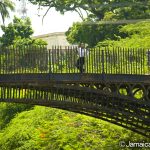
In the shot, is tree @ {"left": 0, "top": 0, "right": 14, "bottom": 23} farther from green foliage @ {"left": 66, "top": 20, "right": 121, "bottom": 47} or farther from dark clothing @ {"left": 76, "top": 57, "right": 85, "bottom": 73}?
dark clothing @ {"left": 76, "top": 57, "right": 85, "bottom": 73}

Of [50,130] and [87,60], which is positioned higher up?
[87,60]

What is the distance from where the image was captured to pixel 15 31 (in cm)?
5097

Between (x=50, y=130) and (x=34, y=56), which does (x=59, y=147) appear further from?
(x=34, y=56)

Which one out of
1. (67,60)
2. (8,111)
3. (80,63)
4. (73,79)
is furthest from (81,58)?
(8,111)

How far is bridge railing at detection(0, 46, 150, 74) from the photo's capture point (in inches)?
687

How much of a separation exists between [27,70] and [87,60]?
3143mm

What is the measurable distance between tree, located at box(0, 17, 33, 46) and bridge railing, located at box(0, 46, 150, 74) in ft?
98.6

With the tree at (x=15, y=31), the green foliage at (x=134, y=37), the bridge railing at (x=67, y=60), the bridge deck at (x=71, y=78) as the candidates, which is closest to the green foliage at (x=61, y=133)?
the bridge railing at (x=67, y=60)

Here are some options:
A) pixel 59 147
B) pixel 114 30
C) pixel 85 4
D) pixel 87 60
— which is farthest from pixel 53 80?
pixel 85 4

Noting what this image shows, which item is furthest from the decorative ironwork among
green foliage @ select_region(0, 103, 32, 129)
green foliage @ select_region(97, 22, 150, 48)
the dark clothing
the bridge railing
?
green foliage @ select_region(97, 22, 150, 48)

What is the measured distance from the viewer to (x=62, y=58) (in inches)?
731

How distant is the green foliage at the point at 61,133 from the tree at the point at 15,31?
20297mm

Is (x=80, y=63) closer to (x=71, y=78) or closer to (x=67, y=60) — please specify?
(x=67, y=60)

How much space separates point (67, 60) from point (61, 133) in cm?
938
